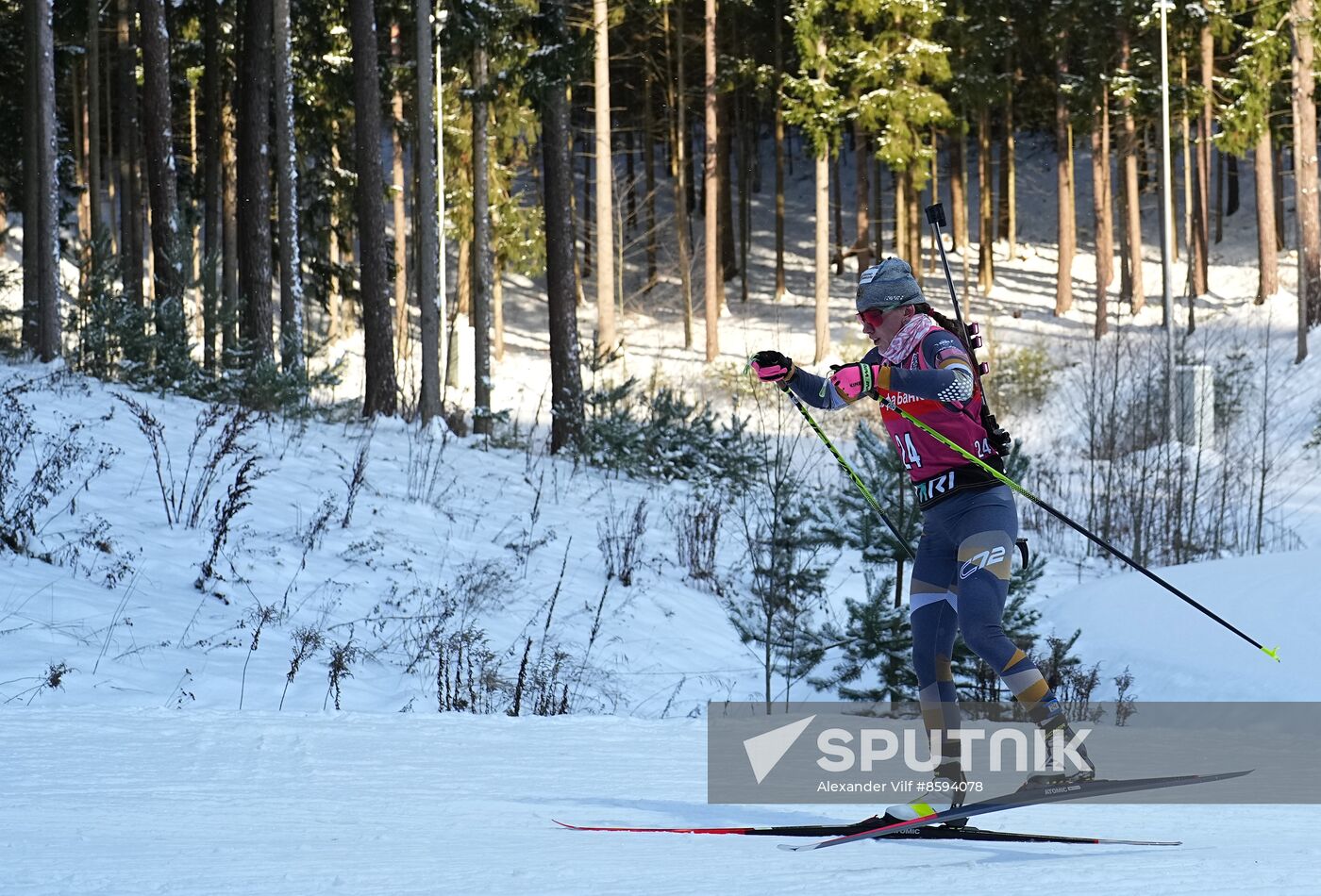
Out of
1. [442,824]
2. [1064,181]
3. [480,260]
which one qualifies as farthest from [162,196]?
[1064,181]

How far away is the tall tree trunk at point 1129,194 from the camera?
106 ft

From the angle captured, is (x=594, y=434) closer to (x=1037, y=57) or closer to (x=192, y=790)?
(x=192, y=790)

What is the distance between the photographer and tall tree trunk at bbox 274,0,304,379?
18.0 metres

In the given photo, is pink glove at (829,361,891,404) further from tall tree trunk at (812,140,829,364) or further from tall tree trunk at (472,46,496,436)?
tall tree trunk at (812,140,829,364)

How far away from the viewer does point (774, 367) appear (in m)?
4.55

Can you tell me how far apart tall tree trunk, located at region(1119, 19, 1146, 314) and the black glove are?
97.1ft

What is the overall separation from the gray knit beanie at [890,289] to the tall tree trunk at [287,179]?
1348cm

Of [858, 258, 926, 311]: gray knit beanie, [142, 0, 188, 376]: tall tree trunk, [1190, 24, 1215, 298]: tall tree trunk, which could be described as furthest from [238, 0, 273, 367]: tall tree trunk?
[1190, 24, 1215, 298]: tall tree trunk

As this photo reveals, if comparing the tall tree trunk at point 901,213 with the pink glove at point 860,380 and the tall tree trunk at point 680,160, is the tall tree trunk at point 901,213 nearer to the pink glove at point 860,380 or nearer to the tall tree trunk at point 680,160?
the tall tree trunk at point 680,160

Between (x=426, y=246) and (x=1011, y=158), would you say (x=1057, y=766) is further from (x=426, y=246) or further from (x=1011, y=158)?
(x=1011, y=158)

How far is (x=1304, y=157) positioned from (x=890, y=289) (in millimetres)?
24315

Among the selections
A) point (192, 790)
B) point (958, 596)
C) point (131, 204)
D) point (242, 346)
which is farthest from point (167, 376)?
point (958, 596)

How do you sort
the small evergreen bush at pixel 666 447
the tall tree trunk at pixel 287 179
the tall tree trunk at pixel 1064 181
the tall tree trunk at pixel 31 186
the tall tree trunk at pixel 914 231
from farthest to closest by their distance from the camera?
1. the tall tree trunk at pixel 914 231
2. the tall tree trunk at pixel 1064 181
3. the tall tree trunk at pixel 287 179
4. the tall tree trunk at pixel 31 186
5. the small evergreen bush at pixel 666 447

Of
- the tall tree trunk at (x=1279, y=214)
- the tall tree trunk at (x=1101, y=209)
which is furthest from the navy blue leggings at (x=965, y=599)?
the tall tree trunk at (x=1279, y=214)
